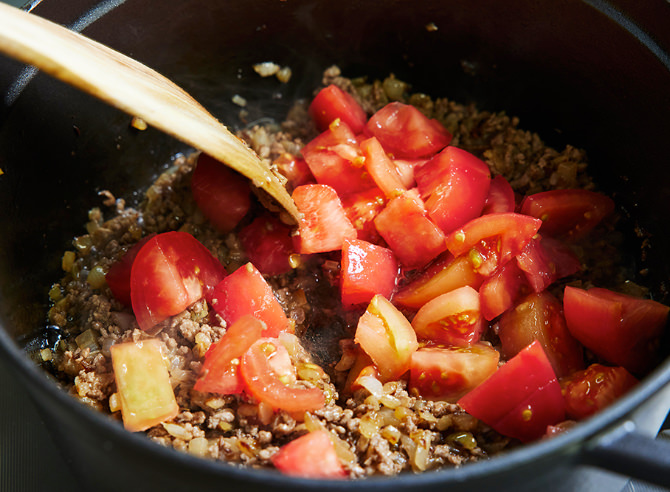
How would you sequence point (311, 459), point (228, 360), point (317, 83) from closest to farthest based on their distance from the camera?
1. point (311, 459)
2. point (228, 360)
3. point (317, 83)

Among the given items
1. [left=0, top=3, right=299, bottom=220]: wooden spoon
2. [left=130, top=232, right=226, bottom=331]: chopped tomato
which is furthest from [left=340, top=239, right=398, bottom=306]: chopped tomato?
[left=130, top=232, right=226, bottom=331]: chopped tomato

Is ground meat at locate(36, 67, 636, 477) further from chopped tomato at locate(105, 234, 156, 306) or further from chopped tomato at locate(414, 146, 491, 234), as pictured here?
chopped tomato at locate(414, 146, 491, 234)

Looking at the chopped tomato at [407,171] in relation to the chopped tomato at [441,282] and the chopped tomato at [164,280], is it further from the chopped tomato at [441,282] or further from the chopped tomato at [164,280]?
the chopped tomato at [164,280]

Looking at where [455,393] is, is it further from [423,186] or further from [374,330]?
[423,186]

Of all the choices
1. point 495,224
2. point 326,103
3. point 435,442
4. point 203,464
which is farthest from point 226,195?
point 203,464

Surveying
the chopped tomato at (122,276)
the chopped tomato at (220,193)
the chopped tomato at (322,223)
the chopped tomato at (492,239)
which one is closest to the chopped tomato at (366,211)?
the chopped tomato at (322,223)

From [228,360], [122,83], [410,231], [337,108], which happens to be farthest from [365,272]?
[122,83]

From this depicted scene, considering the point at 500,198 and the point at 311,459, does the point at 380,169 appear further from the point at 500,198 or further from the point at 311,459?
the point at 311,459

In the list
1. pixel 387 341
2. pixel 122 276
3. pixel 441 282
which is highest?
pixel 441 282
